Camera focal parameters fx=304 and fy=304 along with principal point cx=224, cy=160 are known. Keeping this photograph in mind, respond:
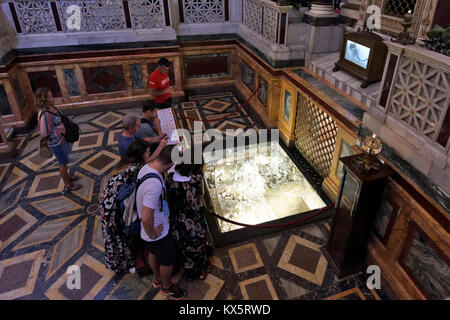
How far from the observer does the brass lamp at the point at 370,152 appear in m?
2.49

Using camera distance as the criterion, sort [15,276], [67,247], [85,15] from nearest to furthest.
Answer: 1. [15,276]
2. [67,247]
3. [85,15]

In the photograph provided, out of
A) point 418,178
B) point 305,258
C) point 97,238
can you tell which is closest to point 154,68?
point 97,238

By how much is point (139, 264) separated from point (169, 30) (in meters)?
4.95

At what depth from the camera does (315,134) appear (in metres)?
4.54

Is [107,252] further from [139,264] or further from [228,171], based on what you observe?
[228,171]

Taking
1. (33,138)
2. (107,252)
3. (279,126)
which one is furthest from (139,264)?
(33,138)

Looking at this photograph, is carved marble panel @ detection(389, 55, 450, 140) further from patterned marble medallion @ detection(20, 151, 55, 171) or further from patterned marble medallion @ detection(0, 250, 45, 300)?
patterned marble medallion @ detection(20, 151, 55, 171)

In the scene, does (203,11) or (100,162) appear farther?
(203,11)

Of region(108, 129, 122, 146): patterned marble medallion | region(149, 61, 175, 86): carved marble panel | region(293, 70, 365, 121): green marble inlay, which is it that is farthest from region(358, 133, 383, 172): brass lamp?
region(149, 61, 175, 86): carved marble panel

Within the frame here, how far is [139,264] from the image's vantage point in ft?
9.89

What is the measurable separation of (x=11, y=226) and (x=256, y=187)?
3.26 metres

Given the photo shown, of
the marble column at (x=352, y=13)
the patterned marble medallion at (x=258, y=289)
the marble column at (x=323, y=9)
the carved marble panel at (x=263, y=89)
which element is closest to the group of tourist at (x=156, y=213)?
the patterned marble medallion at (x=258, y=289)

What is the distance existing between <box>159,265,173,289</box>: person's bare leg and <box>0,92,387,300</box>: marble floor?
0.63ft

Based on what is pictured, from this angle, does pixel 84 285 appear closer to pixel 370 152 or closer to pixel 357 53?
pixel 370 152
